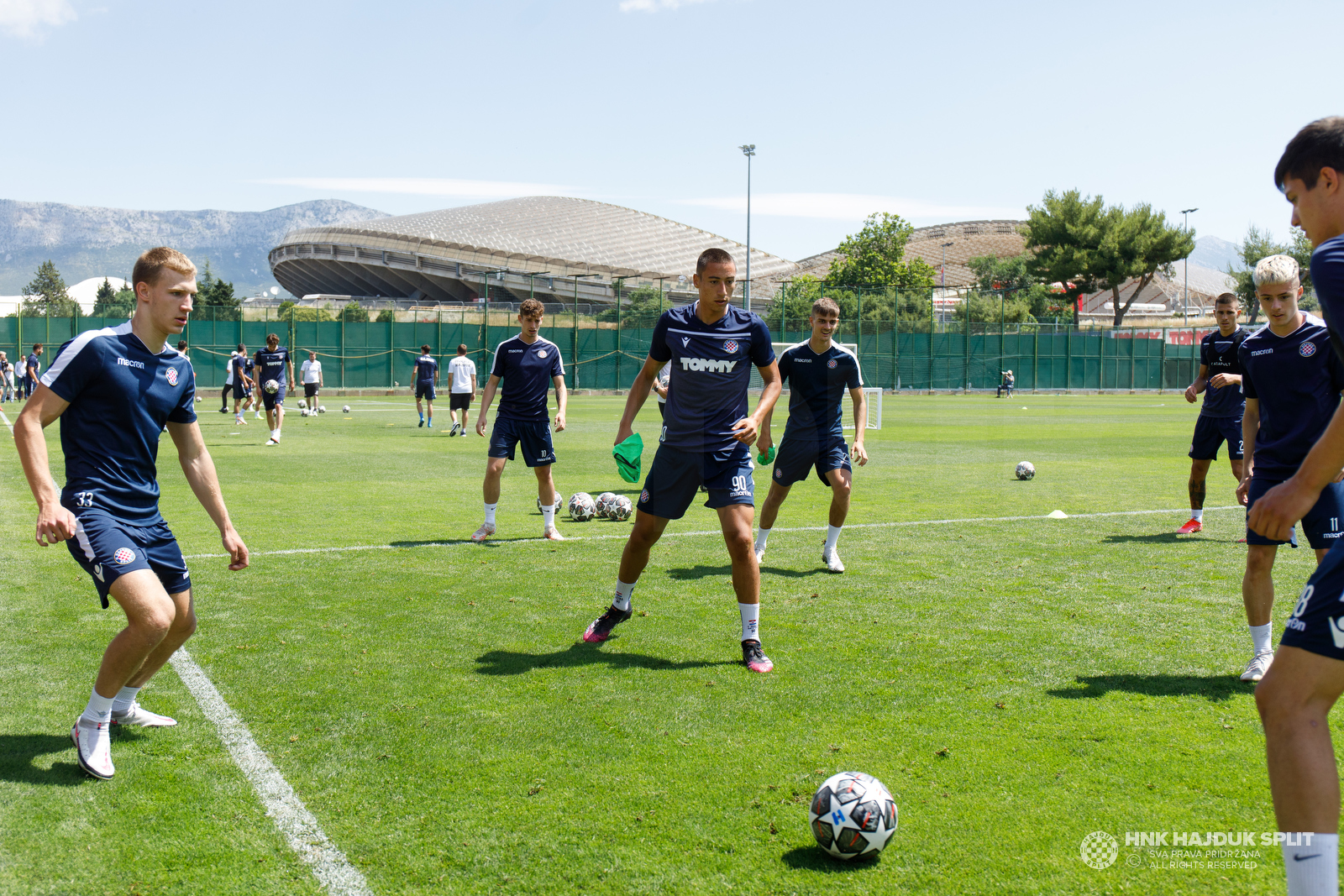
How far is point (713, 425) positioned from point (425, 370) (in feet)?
69.8

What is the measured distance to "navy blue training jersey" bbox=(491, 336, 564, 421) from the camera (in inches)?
388

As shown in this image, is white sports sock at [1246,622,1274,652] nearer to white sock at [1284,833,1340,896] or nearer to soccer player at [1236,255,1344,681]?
soccer player at [1236,255,1344,681]

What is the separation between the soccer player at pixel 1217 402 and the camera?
8.93 meters

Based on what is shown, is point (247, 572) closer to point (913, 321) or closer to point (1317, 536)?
point (1317, 536)

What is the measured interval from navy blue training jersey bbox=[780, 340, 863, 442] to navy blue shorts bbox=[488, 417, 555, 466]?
2.60m

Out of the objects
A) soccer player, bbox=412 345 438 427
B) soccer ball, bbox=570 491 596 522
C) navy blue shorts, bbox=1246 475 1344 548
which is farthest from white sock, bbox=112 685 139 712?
soccer player, bbox=412 345 438 427

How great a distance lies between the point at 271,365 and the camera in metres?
21.7

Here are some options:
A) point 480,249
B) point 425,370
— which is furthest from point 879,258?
point 425,370

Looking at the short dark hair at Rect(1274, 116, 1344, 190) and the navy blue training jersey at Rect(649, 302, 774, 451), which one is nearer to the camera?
the short dark hair at Rect(1274, 116, 1344, 190)

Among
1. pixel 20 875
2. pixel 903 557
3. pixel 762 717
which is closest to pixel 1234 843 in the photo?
pixel 762 717

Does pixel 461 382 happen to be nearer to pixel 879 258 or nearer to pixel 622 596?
pixel 622 596

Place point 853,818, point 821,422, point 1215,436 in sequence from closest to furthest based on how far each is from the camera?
point 853,818
point 821,422
point 1215,436

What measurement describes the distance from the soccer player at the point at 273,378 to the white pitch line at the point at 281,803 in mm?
16717

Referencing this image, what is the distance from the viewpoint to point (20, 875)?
323cm
